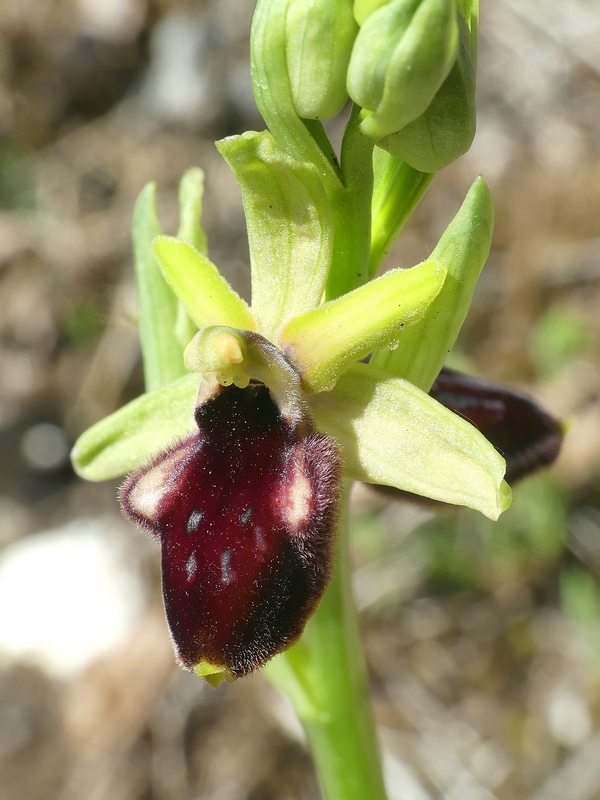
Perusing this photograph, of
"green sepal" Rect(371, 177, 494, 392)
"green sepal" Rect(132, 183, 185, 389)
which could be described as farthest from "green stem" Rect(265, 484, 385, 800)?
"green sepal" Rect(132, 183, 185, 389)

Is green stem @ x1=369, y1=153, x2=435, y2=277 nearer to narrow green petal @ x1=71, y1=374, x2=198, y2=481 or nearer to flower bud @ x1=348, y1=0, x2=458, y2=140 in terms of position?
flower bud @ x1=348, y1=0, x2=458, y2=140

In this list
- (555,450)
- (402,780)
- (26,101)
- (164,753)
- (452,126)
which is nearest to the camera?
(452,126)

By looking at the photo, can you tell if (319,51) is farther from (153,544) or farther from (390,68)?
(153,544)

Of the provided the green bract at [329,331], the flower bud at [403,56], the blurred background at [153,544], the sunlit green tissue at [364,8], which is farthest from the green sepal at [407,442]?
the blurred background at [153,544]

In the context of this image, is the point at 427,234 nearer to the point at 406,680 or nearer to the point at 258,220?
the point at 406,680

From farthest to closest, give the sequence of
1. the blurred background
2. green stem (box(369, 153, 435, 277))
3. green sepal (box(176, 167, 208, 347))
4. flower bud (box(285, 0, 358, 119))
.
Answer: the blurred background, green sepal (box(176, 167, 208, 347)), green stem (box(369, 153, 435, 277)), flower bud (box(285, 0, 358, 119))

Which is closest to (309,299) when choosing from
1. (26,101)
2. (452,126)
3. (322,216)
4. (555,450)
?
(322,216)

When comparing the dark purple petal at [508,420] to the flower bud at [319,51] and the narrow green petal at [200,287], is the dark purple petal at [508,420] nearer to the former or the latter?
the narrow green petal at [200,287]
